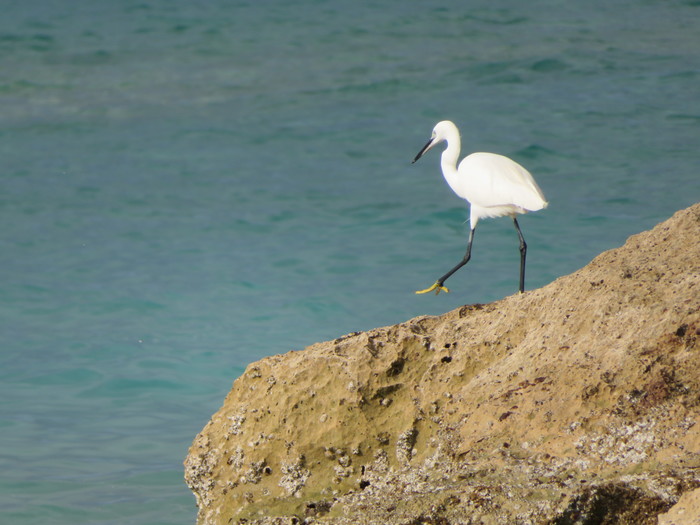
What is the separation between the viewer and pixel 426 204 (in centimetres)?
1061

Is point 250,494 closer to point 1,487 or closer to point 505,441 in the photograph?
point 505,441

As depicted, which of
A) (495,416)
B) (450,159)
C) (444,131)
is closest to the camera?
(495,416)

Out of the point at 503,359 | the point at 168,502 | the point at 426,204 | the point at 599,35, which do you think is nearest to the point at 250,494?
the point at 503,359

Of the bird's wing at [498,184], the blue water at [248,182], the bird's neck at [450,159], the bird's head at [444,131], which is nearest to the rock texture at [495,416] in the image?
the bird's wing at [498,184]

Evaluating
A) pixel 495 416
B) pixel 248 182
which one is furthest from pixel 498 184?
pixel 248 182

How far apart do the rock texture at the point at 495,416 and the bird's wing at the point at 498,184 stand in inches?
65.3

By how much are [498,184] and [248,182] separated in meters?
6.59

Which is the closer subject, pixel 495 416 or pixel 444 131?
pixel 495 416

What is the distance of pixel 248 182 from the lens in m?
11.6

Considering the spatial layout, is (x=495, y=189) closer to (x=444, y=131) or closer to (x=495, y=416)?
(x=444, y=131)

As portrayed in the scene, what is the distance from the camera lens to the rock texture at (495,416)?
2.64m

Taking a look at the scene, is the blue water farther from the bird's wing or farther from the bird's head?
the bird's head

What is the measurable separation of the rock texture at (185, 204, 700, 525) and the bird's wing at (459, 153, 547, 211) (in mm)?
1659

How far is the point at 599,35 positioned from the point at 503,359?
12815mm
